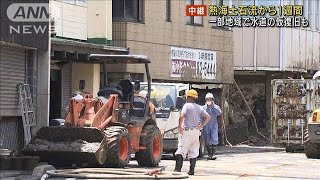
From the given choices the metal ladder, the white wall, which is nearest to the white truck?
the metal ladder

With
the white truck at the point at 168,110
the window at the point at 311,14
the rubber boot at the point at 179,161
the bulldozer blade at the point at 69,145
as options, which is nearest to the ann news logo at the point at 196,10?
the white truck at the point at 168,110

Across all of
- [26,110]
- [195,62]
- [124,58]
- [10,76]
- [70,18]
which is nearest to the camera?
[124,58]

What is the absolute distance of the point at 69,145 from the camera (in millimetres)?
17109

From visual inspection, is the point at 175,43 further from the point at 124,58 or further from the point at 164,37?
the point at 124,58

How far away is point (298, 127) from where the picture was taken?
93.7ft

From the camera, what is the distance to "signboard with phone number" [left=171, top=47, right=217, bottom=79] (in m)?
30.7

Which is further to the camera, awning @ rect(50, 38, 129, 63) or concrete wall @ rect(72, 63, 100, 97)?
concrete wall @ rect(72, 63, 100, 97)

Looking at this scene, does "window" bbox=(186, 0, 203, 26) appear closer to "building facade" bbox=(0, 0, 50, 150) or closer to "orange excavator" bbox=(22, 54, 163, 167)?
"building facade" bbox=(0, 0, 50, 150)

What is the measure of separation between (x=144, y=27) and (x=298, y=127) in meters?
6.65

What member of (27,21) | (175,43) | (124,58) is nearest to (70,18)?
(27,21)

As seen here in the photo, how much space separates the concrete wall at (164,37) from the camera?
92.0ft

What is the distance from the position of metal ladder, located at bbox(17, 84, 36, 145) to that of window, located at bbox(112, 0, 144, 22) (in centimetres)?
670

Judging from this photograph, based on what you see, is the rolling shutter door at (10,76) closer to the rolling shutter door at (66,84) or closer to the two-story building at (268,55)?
the rolling shutter door at (66,84)

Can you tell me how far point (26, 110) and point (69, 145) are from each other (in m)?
5.13
